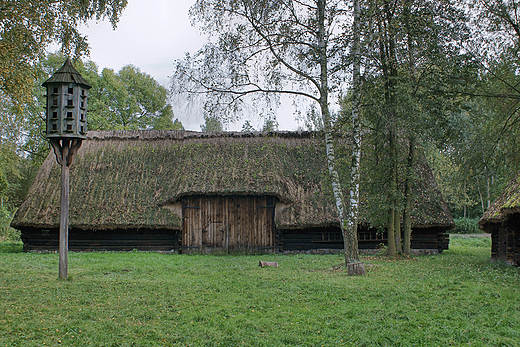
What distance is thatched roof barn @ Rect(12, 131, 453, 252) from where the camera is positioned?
17.7m

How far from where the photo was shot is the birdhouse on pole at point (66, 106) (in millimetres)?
10375

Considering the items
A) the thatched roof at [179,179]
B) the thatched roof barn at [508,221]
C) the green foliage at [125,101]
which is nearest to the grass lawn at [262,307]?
the thatched roof barn at [508,221]

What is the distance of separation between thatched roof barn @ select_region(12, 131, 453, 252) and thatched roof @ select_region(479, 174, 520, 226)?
4966 millimetres

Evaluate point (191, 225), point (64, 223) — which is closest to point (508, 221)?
point (191, 225)

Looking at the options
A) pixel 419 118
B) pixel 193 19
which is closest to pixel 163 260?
pixel 193 19

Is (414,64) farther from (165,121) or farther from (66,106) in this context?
(165,121)

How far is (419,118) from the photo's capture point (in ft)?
44.1

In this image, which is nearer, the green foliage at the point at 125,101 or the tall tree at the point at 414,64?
the tall tree at the point at 414,64

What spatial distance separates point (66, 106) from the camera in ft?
34.6

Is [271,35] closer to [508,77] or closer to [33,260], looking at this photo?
[508,77]

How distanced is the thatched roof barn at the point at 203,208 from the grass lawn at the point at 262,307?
5907 mm

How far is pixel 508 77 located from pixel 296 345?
39.4ft

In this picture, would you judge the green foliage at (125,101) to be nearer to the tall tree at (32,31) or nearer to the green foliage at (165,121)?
the green foliage at (165,121)

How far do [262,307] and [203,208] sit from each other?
11268mm
